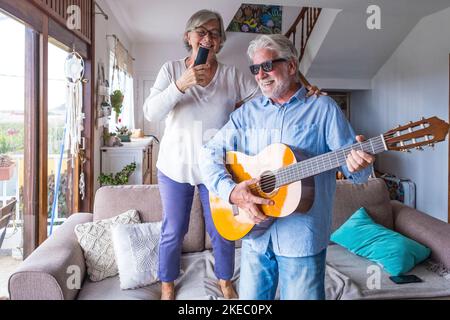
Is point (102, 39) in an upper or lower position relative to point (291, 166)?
upper

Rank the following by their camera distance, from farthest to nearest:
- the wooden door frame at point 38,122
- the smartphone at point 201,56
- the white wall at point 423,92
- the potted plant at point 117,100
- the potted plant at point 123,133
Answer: the white wall at point 423,92 < the potted plant at point 117,100 < the potted plant at point 123,133 < the wooden door frame at point 38,122 < the smartphone at point 201,56

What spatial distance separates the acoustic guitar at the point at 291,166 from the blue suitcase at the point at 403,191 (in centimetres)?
122

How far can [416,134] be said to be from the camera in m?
0.61

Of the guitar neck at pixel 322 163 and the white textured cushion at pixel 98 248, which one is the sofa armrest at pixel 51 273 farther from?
the guitar neck at pixel 322 163

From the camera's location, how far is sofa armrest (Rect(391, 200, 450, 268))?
1216mm

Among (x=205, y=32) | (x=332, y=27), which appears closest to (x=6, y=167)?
(x=205, y=32)

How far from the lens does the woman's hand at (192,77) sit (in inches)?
31.7

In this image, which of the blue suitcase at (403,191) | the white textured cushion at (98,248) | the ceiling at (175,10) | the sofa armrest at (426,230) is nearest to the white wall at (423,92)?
the blue suitcase at (403,191)

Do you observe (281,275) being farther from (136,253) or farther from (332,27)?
(332,27)

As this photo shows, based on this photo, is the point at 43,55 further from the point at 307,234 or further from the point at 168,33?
the point at 307,234

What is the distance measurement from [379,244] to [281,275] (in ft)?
2.22

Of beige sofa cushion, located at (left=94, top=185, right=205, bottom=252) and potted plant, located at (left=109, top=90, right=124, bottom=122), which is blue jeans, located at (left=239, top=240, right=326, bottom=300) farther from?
potted plant, located at (left=109, top=90, right=124, bottom=122)

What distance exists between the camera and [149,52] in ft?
3.75

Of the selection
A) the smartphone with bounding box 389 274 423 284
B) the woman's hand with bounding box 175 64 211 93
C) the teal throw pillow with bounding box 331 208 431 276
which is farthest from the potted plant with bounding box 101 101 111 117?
the smartphone with bounding box 389 274 423 284
